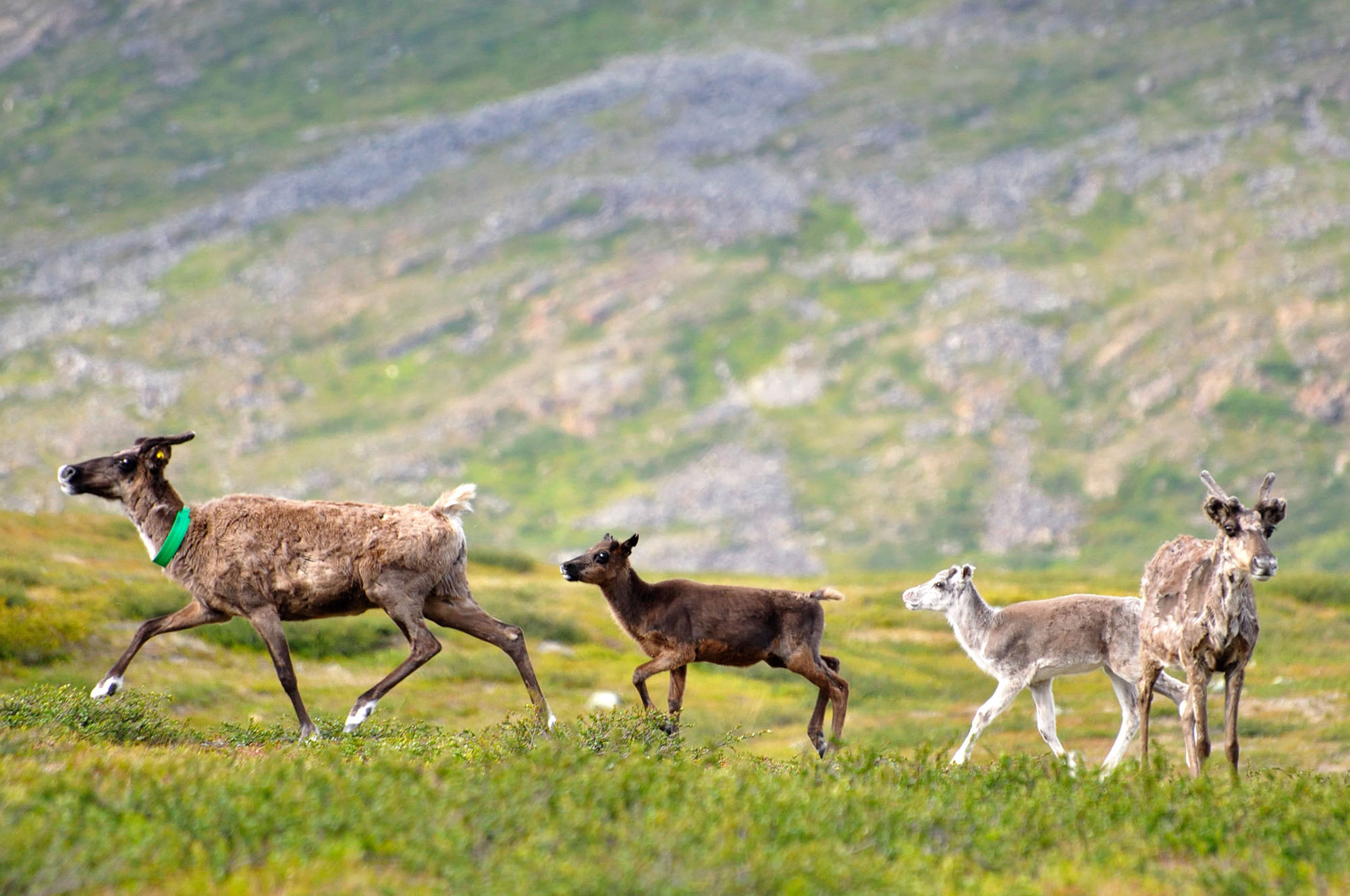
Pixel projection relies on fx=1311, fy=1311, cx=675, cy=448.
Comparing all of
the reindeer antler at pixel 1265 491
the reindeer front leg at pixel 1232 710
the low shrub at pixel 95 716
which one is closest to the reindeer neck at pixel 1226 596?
the reindeer front leg at pixel 1232 710

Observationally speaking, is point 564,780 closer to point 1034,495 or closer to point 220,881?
point 220,881

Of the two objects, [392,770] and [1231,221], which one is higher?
[392,770]

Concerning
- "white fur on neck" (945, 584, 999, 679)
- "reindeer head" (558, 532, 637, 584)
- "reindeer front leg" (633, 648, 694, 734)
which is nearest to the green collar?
"reindeer head" (558, 532, 637, 584)

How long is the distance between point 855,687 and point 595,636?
8.54 m

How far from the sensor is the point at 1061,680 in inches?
1607

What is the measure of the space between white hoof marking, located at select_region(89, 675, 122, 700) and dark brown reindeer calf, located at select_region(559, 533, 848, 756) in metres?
5.87

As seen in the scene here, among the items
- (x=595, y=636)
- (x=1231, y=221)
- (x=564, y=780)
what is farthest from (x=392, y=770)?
(x=1231, y=221)

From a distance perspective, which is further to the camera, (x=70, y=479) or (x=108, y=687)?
(x=70, y=479)

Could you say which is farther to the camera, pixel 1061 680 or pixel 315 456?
pixel 315 456

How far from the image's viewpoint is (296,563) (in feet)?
55.9

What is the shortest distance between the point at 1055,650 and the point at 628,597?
23.6 ft

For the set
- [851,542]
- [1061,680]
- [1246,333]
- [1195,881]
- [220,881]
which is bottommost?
[851,542]

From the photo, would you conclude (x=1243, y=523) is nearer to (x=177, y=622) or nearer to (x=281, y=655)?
(x=281, y=655)

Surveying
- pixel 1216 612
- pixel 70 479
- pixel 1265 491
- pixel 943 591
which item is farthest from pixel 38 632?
pixel 1265 491
